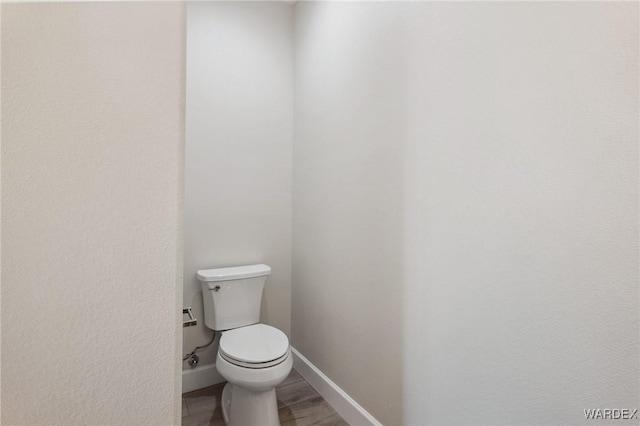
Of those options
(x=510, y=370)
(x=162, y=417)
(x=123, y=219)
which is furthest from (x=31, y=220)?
(x=510, y=370)

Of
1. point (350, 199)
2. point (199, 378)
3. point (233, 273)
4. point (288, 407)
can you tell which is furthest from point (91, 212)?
point (199, 378)

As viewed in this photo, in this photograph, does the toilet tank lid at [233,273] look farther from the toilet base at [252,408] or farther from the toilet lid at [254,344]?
the toilet base at [252,408]

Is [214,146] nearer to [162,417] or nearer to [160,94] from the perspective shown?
[160,94]

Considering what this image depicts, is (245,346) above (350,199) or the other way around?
the other way around

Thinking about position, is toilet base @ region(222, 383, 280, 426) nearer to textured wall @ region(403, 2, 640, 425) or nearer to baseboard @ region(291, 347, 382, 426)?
baseboard @ region(291, 347, 382, 426)

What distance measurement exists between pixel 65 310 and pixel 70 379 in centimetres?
15

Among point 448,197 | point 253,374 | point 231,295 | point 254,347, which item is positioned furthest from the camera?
point 231,295

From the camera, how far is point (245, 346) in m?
1.64

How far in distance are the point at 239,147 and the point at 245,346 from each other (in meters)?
1.25

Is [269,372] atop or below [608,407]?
below

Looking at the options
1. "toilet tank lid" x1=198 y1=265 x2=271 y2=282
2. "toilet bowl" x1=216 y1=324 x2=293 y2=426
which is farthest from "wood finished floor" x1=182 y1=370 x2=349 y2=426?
"toilet tank lid" x1=198 y1=265 x2=271 y2=282

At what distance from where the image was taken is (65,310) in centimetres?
68

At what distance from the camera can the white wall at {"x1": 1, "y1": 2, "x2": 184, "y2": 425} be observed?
646 mm

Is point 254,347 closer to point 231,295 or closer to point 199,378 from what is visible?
point 231,295
